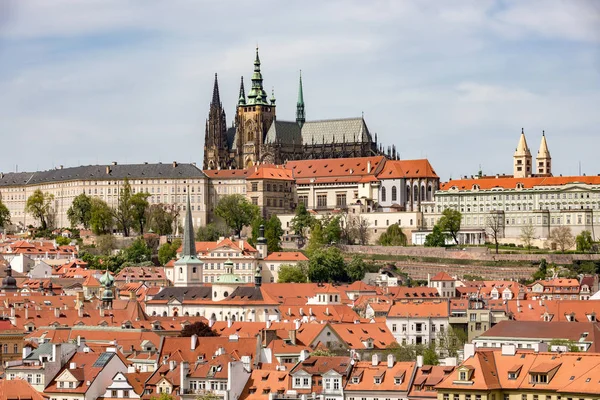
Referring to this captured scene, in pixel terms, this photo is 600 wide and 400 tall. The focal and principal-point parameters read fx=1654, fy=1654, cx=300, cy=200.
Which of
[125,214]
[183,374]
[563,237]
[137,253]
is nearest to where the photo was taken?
[183,374]

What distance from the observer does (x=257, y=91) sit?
190250 millimetres

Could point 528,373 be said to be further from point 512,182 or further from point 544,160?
point 544,160

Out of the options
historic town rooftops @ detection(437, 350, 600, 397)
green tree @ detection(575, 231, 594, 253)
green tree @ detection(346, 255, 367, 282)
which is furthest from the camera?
green tree @ detection(575, 231, 594, 253)

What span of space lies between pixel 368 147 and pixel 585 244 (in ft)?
151

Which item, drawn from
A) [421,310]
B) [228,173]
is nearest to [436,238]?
[228,173]

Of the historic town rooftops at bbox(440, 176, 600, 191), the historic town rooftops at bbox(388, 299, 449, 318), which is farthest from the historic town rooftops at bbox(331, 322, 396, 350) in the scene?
the historic town rooftops at bbox(440, 176, 600, 191)

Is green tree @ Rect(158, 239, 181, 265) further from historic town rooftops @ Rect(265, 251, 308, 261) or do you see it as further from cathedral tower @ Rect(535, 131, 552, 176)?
cathedral tower @ Rect(535, 131, 552, 176)

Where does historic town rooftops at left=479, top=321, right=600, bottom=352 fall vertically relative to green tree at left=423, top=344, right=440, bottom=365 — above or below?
above

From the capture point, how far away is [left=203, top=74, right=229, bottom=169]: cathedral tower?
7338 inches

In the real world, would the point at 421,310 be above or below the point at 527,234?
below

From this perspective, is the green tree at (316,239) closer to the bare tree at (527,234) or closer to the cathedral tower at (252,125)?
the bare tree at (527,234)

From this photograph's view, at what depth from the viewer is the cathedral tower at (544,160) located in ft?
572

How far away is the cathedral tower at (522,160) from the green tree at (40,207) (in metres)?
50.9

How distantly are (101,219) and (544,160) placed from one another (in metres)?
46.7
